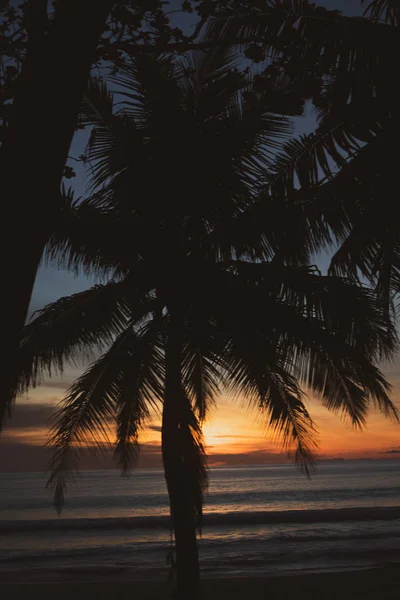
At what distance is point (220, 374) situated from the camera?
10.9 metres

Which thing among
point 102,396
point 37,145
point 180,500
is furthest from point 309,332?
point 37,145

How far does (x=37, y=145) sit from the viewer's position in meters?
2.54

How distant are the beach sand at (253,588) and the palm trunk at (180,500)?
4225 millimetres

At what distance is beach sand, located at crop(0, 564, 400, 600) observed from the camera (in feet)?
41.7

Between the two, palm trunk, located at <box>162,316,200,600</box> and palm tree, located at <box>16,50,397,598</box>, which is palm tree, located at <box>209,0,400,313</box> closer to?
palm tree, located at <box>16,50,397,598</box>

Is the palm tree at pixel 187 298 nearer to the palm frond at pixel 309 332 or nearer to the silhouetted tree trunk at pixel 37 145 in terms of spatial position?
the palm frond at pixel 309 332

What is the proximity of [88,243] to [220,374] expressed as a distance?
3214 millimetres

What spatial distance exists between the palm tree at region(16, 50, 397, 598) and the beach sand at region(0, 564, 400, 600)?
434cm

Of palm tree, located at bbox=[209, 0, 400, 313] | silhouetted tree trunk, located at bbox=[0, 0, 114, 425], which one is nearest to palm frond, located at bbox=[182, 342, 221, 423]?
palm tree, located at bbox=[209, 0, 400, 313]

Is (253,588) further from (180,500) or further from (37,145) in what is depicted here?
(37,145)

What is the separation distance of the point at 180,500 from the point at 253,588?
5.76 m

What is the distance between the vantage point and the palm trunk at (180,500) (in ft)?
28.9

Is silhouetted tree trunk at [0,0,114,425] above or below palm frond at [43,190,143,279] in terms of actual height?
below

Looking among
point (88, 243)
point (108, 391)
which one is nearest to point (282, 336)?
point (108, 391)
